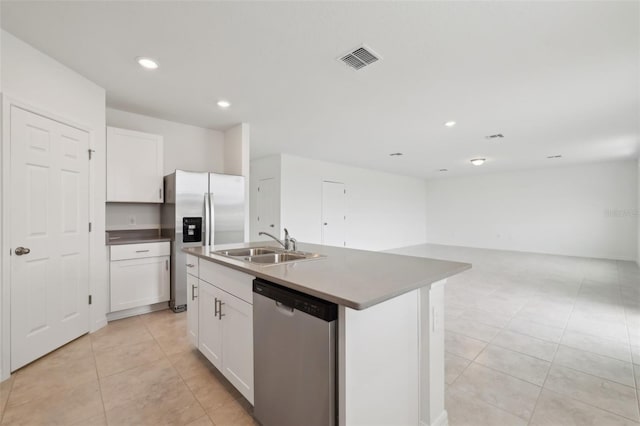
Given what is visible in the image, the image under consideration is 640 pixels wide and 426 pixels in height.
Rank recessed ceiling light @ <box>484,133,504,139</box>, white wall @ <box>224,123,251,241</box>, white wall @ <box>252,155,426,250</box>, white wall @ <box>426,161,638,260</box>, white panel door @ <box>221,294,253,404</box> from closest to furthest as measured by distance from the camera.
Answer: white panel door @ <box>221,294,253,404</box>, white wall @ <box>224,123,251,241</box>, recessed ceiling light @ <box>484,133,504,139</box>, white wall @ <box>252,155,426,250</box>, white wall @ <box>426,161,638,260</box>

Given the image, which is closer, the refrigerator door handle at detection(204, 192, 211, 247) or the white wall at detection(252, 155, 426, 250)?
the refrigerator door handle at detection(204, 192, 211, 247)

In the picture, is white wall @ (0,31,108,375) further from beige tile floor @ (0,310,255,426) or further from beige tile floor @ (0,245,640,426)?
beige tile floor @ (0,245,640,426)

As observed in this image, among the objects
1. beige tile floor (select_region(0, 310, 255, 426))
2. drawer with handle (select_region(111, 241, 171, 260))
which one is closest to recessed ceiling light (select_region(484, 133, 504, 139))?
beige tile floor (select_region(0, 310, 255, 426))

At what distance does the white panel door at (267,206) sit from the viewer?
19.6 ft

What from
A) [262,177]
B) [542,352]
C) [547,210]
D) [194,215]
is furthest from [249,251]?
[547,210]

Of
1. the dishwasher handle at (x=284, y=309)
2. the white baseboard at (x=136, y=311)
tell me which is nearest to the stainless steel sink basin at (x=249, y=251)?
the dishwasher handle at (x=284, y=309)

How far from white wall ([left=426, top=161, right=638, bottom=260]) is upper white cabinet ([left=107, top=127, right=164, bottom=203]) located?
355 inches

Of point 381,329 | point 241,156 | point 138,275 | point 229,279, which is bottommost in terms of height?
point 138,275

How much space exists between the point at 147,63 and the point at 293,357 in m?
2.68

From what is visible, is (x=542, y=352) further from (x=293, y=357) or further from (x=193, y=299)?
(x=193, y=299)

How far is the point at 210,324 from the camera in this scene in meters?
2.05

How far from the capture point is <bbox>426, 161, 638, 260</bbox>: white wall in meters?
6.75

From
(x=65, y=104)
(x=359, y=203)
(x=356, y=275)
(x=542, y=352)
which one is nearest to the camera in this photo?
(x=356, y=275)

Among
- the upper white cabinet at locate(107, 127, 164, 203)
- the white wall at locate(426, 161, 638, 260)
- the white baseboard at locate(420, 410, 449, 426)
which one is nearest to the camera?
the white baseboard at locate(420, 410, 449, 426)
